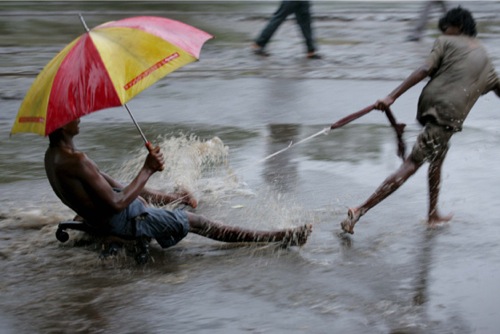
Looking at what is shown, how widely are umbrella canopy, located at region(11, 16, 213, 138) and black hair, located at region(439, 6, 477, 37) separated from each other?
187 cm

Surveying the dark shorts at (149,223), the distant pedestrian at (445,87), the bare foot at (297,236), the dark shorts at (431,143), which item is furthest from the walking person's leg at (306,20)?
the dark shorts at (149,223)

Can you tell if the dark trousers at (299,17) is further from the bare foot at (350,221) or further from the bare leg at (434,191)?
the bare foot at (350,221)

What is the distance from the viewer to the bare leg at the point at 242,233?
599cm

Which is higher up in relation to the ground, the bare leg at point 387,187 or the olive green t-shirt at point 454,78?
the olive green t-shirt at point 454,78

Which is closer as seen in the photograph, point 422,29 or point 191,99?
point 191,99

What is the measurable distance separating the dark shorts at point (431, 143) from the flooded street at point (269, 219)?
1.71 ft

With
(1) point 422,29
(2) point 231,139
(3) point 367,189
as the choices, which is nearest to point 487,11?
(1) point 422,29

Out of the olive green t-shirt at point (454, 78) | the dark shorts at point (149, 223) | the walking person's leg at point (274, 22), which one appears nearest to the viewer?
the dark shorts at point (149, 223)

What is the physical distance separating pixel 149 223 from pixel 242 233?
0.64 meters

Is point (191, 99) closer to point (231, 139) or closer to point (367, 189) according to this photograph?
point (231, 139)

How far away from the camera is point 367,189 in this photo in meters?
7.47

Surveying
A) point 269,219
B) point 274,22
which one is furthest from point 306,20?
point 269,219

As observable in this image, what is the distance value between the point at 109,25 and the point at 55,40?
10.8 metres

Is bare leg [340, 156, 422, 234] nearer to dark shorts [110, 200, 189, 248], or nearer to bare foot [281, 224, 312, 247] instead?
bare foot [281, 224, 312, 247]
